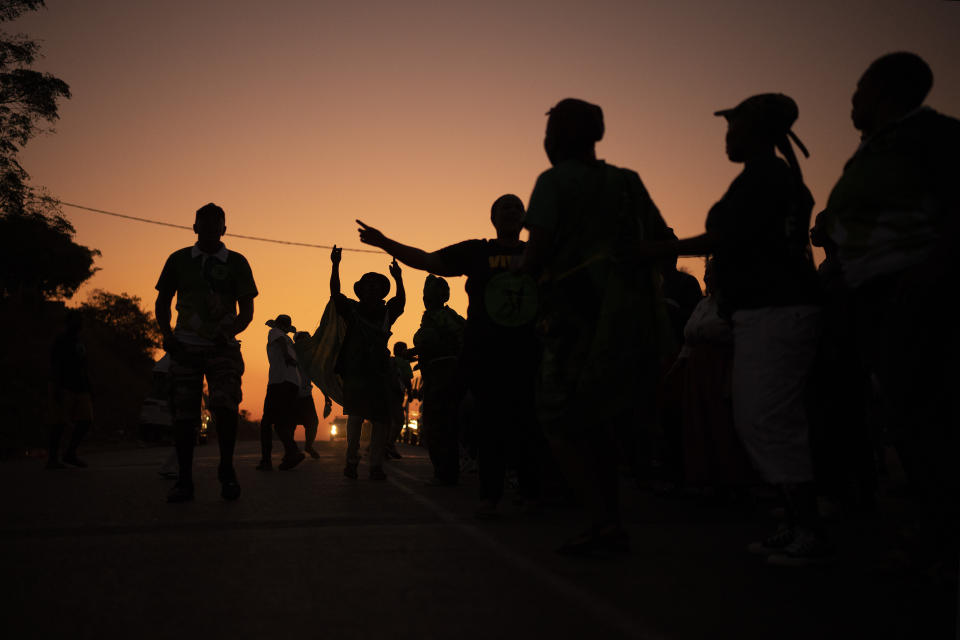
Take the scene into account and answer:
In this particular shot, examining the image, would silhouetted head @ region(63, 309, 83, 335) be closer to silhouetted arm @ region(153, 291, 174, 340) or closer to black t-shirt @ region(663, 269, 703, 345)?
silhouetted arm @ region(153, 291, 174, 340)

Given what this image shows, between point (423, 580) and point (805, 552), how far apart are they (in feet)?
5.43

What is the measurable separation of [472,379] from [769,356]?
2652mm

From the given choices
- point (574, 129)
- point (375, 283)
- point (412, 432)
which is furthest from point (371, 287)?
point (412, 432)

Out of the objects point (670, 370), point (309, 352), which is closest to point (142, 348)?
point (309, 352)

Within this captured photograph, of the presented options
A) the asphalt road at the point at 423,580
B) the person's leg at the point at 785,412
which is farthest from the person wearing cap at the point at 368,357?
the person's leg at the point at 785,412

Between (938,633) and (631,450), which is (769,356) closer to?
(938,633)

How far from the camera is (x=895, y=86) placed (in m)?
3.63

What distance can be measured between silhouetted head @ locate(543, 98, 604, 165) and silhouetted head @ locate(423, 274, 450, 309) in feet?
17.5

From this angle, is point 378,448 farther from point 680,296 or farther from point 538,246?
point 538,246

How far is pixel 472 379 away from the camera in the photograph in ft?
20.3

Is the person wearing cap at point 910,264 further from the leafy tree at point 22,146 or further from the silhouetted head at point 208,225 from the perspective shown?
the leafy tree at point 22,146

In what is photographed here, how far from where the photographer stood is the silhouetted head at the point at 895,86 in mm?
3623

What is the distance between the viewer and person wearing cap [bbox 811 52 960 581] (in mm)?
3277

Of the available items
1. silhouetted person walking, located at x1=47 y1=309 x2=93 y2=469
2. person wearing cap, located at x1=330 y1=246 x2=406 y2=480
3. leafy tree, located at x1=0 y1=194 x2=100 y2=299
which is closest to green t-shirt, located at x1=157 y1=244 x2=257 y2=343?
person wearing cap, located at x1=330 y1=246 x2=406 y2=480
